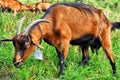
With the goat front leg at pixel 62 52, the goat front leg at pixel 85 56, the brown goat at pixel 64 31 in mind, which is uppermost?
the brown goat at pixel 64 31

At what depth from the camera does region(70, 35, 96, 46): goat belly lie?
8469mm

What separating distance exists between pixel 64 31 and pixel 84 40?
0.78m

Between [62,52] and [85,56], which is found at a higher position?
[62,52]

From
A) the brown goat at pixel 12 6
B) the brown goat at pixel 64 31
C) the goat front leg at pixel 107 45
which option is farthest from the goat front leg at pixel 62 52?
the brown goat at pixel 12 6

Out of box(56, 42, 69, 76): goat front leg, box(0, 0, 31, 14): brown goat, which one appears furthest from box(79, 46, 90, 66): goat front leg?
box(0, 0, 31, 14): brown goat

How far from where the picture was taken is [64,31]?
7973mm

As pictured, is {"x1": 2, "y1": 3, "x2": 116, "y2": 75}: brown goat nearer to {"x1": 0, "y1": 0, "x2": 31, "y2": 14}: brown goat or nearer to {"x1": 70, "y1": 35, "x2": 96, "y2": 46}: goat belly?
{"x1": 70, "y1": 35, "x2": 96, "y2": 46}: goat belly

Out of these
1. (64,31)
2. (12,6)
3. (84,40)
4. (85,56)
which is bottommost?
(85,56)

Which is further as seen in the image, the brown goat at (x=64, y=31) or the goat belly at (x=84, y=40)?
the goat belly at (x=84, y=40)

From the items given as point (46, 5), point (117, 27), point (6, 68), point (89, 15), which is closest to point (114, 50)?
point (117, 27)

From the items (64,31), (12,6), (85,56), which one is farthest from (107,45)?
(12,6)

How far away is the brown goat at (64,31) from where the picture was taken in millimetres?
7266

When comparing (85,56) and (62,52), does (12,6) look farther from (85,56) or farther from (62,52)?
(62,52)

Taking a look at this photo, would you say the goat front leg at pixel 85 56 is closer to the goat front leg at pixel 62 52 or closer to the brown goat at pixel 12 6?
the goat front leg at pixel 62 52
